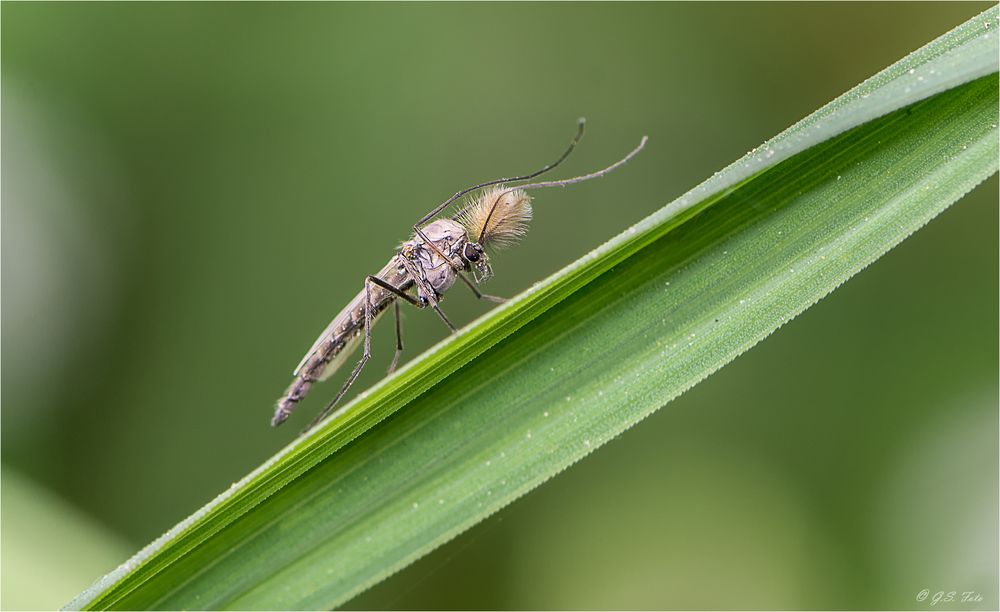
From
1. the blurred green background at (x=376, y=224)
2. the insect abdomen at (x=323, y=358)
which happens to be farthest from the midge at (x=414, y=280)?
the blurred green background at (x=376, y=224)

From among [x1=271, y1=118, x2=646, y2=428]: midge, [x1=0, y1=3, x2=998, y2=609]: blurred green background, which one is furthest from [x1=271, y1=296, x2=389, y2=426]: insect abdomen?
[x1=0, y1=3, x2=998, y2=609]: blurred green background

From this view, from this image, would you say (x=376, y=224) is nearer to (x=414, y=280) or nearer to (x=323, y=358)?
(x=414, y=280)

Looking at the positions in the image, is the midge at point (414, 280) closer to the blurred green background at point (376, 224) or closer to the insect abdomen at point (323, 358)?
the insect abdomen at point (323, 358)

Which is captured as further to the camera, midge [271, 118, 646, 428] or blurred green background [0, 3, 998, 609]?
blurred green background [0, 3, 998, 609]

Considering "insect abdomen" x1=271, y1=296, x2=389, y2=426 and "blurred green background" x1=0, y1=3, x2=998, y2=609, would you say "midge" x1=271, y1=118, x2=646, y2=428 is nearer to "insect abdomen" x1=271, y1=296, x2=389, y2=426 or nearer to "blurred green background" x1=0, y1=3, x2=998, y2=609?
"insect abdomen" x1=271, y1=296, x2=389, y2=426

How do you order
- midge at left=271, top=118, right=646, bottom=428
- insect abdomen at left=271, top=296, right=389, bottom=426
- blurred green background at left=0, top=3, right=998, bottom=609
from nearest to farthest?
1. midge at left=271, top=118, right=646, bottom=428
2. insect abdomen at left=271, top=296, right=389, bottom=426
3. blurred green background at left=0, top=3, right=998, bottom=609

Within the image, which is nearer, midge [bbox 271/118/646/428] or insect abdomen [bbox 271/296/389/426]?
midge [bbox 271/118/646/428]

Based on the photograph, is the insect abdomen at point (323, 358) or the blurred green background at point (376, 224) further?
the blurred green background at point (376, 224)

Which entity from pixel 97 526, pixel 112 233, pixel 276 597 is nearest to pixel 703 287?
pixel 276 597

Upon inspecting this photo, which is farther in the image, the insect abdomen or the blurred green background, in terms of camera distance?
the blurred green background

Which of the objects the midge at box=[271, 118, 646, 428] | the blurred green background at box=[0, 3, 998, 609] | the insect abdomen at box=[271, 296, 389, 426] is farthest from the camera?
the blurred green background at box=[0, 3, 998, 609]
